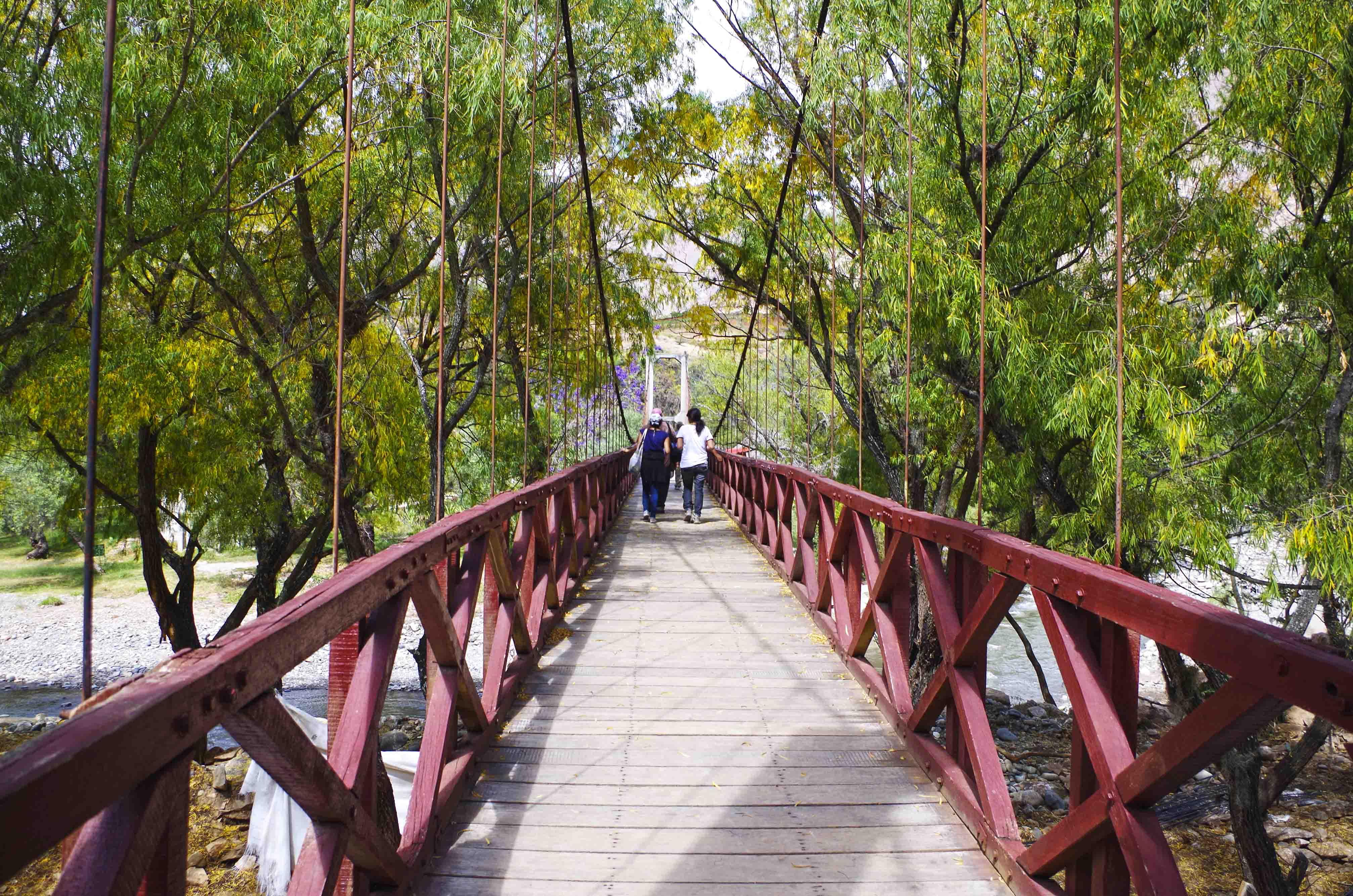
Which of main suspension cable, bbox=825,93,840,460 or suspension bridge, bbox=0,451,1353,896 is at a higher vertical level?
main suspension cable, bbox=825,93,840,460

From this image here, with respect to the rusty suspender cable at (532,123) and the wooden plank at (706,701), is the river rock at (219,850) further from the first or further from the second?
the wooden plank at (706,701)

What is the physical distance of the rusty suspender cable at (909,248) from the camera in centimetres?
387

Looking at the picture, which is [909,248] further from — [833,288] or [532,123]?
[833,288]

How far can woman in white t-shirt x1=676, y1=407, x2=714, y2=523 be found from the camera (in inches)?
370

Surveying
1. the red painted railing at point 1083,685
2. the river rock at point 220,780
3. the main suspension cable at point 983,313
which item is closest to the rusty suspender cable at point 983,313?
the main suspension cable at point 983,313

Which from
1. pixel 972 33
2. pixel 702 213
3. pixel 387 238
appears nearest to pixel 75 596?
pixel 387 238

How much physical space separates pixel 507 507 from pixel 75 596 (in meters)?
23.4

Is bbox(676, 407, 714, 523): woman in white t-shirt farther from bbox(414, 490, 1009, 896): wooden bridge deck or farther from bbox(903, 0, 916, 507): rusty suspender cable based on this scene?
bbox(414, 490, 1009, 896): wooden bridge deck

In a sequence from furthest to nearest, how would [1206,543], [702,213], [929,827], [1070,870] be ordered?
[702,213] < [1206,543] < [929,827] < [1070,870]

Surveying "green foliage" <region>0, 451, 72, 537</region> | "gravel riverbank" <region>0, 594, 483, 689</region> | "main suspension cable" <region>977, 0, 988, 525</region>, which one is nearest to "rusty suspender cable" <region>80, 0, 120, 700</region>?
"main suspension cable" <region>977, 0, 988, 525</region>

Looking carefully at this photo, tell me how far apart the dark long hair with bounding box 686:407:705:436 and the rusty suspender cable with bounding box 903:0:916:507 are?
10.7 feet

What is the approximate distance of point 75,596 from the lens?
22.4 metres

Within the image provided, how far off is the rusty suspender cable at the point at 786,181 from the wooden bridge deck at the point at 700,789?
4267mm

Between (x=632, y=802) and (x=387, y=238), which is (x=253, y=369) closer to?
(x=387, y=238)
